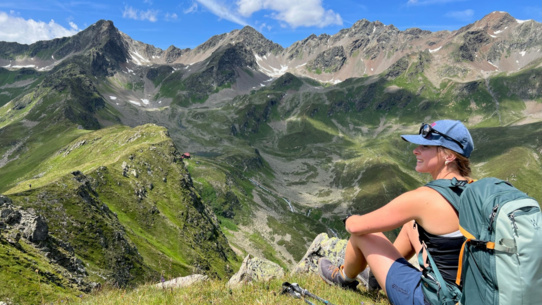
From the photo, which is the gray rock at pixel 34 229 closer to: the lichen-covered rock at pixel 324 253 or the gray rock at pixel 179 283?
the gray rock at pixel 179 283

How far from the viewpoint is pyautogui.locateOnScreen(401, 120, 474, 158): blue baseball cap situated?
589cm

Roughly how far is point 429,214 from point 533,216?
5.15 feet

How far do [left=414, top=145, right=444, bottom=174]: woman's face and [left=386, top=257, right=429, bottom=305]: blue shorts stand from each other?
7.73ft

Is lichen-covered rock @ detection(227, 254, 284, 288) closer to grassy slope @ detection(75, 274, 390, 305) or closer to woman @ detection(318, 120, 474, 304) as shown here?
grassy slope @ detection(75, 274, 390, 305)

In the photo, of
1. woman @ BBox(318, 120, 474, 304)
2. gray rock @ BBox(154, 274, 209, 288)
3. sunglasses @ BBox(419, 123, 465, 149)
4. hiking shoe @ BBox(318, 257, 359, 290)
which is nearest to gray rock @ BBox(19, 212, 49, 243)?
gray rock @ BBox(154, 274, 209, 288)

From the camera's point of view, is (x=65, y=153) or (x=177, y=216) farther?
(x=65, y=153)

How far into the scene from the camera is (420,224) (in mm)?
5453

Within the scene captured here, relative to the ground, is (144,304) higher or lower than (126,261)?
higher

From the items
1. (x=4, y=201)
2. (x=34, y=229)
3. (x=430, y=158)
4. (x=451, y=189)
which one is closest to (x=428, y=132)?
(x=430, y=158)

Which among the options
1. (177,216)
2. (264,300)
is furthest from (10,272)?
(177,216)

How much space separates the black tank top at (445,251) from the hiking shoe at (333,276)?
3898 mm

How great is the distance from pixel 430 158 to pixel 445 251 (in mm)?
A: 2099

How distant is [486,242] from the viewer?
4.14m

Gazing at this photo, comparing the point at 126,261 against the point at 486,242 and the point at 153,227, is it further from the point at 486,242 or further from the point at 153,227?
the point at 486,242
